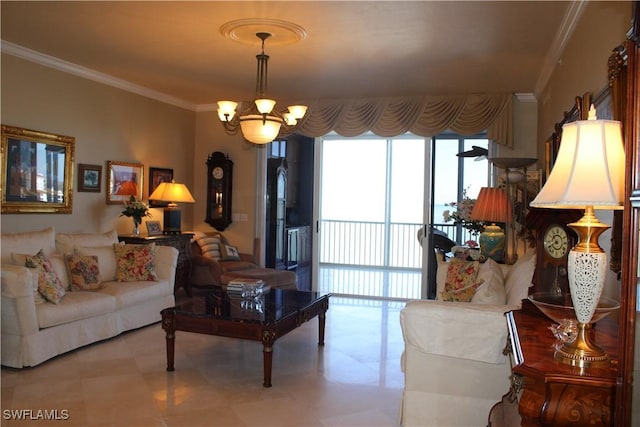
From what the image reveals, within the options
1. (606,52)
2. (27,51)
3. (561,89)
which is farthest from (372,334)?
(27,51)

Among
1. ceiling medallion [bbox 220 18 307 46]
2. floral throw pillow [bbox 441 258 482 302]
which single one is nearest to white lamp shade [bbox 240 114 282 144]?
ceiling medallion [bbox 220 18 307 46]

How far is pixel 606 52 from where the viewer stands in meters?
2.65

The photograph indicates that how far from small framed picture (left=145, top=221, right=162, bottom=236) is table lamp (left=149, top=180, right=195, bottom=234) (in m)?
0.08

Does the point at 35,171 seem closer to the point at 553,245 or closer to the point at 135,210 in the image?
the point at 135,210

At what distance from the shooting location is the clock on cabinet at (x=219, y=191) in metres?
6.96

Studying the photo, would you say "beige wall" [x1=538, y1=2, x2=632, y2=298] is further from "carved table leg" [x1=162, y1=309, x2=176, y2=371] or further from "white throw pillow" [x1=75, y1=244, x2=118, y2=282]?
"white throw pillow" [x1=75, y1=244, x2=118, y2=282]

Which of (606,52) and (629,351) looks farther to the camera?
(606,52)

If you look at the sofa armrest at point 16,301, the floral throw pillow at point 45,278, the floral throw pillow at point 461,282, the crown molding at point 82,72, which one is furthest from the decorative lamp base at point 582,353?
the crown molding at point 82,72

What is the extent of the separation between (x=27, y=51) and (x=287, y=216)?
179 inches

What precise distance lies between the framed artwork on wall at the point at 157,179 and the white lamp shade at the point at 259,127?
262 cm

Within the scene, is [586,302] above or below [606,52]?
below

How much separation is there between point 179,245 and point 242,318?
2727 millimetres

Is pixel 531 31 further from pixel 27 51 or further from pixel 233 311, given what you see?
pixel 27 51

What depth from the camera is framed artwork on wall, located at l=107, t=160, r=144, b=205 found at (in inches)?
227
